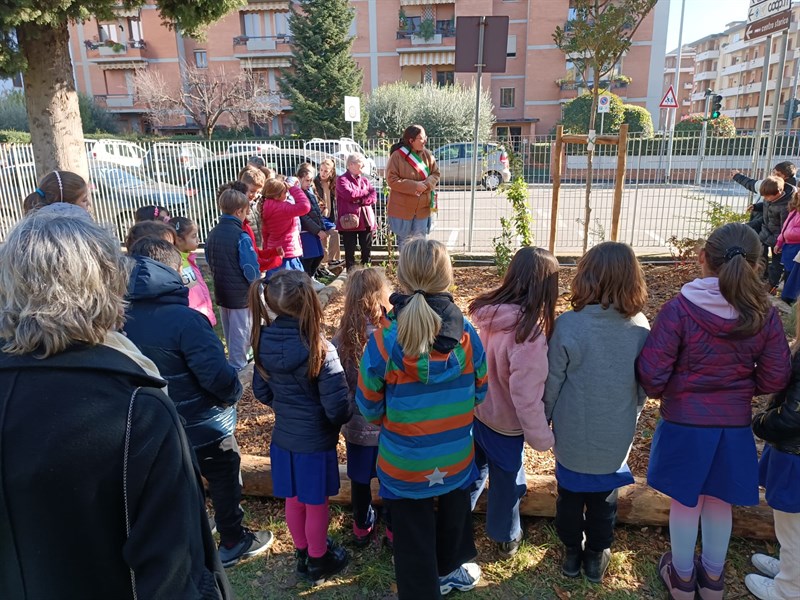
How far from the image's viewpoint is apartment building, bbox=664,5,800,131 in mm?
60125

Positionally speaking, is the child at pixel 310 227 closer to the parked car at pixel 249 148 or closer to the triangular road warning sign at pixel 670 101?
the parked car at pixel 249 148

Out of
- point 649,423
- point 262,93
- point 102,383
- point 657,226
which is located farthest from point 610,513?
point 262,93

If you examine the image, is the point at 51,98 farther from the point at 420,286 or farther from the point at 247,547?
the point at 420,286

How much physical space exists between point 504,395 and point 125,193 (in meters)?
10.0

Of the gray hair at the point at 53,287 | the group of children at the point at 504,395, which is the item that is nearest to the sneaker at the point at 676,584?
the group of children at the point at 504,395

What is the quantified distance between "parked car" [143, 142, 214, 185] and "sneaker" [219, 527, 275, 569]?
8631 millimetres

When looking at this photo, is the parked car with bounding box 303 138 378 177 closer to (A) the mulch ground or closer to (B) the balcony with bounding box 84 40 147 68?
(A) the mulch ground

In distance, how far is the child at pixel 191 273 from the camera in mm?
3727

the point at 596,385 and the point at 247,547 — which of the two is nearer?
the point at 596,385

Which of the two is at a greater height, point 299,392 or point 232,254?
point 232,254

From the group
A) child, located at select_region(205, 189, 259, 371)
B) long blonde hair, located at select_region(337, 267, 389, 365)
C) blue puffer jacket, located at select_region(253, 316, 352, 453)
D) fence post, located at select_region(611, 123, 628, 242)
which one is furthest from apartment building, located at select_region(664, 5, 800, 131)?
blue puffer jacket, located at select_region(253, 316, 352, 453)

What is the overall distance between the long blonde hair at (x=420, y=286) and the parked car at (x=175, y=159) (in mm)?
9006

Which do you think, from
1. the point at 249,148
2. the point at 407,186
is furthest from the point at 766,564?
the point at 249,148

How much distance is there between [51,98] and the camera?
6512 millimetres
